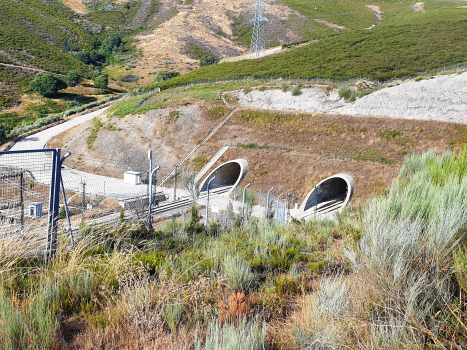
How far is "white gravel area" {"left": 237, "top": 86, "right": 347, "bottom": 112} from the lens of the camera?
31734mm

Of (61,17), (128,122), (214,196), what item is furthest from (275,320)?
(61,17)

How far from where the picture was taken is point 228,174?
27.9 meters

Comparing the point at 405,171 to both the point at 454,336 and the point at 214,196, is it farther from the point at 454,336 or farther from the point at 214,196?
the point at 214,196

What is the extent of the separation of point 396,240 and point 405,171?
32.0ft

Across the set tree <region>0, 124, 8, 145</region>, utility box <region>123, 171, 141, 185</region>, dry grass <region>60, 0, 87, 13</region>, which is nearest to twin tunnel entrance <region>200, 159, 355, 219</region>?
utility box <region>123, 171, 141, 185</region>

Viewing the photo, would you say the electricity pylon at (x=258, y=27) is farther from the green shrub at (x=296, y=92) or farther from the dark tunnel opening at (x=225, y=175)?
A: the dark tunnel opening at (x=225, y=175)

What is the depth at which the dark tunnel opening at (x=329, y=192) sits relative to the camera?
21494 millimetres

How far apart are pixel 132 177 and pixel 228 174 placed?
7.87m

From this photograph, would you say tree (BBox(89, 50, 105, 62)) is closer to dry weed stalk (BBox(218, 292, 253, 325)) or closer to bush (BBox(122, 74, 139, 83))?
bush (BBox(122, 74, 139, 83))

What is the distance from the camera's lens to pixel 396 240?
3.65m

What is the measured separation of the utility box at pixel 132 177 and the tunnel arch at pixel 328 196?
512 inches

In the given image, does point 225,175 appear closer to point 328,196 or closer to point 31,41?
point 328,196

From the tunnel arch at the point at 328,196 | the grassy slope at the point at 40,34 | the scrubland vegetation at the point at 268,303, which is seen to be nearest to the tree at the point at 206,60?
the grassy slope at the point at 40,34

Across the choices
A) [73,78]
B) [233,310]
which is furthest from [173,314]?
[73,78]
